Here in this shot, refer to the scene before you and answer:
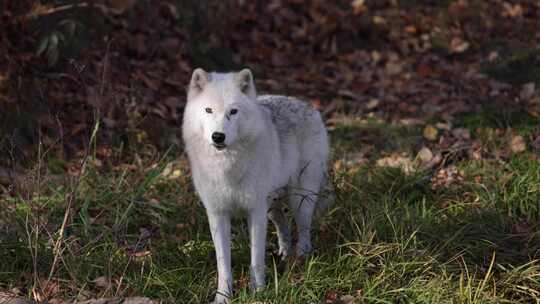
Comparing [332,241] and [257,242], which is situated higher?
[257,242]

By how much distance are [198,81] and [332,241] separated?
5.06 ft

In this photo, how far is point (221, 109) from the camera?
435 cm

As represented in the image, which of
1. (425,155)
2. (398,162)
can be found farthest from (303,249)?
(425,155)

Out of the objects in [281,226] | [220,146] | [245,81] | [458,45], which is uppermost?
[245,81]

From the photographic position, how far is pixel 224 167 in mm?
4547

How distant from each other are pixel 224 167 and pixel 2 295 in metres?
1.58

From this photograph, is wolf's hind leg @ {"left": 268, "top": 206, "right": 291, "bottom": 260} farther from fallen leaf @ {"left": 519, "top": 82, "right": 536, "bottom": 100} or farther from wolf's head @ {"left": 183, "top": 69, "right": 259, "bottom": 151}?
fallen leaf @ {"left": 519, "top": 82, "right": 536, "bottom": 100}

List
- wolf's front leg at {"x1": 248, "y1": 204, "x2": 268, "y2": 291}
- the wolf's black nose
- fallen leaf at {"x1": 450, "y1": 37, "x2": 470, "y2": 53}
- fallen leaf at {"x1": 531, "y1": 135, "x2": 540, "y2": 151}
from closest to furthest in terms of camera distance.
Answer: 1. the wolf's black nose
2. wolf's front leg at {"x1": 248, "y1": 204, "x2": 268, "y2": 291}
3. fallen leaf at {"x1": 531, "y1": 135, "x2": 540, "y2": 151}
4. fallen leaf at {"x1": 450, "y1": 37, "x2": 470, "y2": 53}

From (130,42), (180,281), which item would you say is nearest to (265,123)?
(180,281)

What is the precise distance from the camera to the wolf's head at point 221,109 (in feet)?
14.0

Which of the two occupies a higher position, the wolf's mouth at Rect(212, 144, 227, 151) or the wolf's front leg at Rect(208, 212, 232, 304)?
the wolf's mouth at Rect(212, 144, 227, 151)

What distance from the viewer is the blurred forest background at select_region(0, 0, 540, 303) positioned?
15.6 ft

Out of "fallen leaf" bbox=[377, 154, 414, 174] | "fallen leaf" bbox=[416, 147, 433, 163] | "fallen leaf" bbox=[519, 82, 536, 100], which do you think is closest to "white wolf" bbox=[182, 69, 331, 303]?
"fallen leaf" bbox=[377, 154, 414, 174]

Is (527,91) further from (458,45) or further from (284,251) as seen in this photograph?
(284,251)
